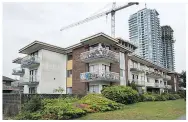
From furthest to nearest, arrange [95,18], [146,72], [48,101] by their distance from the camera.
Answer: [95,18], [146,72], [48,101]

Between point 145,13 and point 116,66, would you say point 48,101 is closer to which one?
point 116,66

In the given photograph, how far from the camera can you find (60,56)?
26.5m

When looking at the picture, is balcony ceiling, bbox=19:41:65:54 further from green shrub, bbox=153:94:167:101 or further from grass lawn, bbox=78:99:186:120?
green shrub, bbox=153:94:167:101

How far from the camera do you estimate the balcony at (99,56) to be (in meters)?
21.4

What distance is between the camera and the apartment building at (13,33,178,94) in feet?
72.4

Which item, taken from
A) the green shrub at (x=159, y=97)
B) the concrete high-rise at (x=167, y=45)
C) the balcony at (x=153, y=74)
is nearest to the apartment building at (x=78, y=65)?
the green shrub at (x=159, y=97)

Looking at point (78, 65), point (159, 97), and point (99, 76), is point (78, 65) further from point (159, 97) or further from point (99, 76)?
point (159, 97)

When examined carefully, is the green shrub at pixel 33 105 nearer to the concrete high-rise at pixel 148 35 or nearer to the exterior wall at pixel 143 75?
the exterior wall at pixel 143 75

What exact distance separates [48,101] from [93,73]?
742 cm

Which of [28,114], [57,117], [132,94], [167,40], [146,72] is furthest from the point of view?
[167,40]

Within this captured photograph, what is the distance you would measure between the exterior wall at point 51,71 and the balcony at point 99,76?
13.6 feet

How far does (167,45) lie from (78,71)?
29698 mm

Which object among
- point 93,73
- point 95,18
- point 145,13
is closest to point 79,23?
point 95,18

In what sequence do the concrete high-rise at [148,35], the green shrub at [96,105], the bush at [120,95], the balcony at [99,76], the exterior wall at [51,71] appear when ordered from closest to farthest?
the green shrub at [96,105] → the bush at [120,95] → the balcony at [99,76] → the exterior wall at [51,71] → the concrete high-rise at [148,35]
